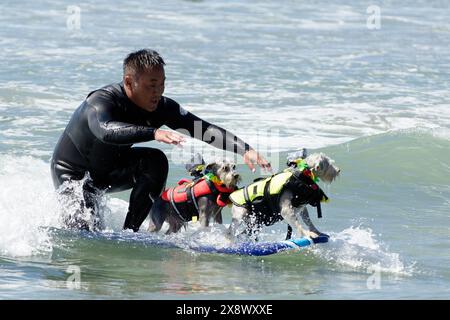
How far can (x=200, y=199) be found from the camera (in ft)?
30.1

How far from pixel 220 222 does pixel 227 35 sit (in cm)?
1621

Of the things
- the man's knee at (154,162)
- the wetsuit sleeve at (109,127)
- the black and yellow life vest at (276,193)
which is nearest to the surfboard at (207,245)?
the black and yellow life vest at (276,193)

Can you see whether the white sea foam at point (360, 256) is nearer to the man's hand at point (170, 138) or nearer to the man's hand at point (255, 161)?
the man's hand at point (255, 161)

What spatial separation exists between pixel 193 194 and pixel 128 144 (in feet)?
4.28

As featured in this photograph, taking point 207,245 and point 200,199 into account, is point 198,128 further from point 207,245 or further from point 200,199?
point 207,245

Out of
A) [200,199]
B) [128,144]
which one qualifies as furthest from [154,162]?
[200,199]

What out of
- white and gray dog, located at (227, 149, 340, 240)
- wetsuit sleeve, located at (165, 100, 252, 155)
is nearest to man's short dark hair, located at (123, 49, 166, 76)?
wetsuit sleeve, located at (165, 100, 252, 155)

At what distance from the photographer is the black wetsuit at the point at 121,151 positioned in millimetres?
8384

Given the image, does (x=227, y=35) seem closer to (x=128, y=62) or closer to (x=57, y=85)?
(x=57, y=85)

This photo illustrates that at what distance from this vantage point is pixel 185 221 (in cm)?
939

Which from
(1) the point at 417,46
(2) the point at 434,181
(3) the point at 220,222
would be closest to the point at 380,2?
(1) the point at 417,46

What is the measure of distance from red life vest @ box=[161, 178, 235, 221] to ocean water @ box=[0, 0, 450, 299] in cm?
23

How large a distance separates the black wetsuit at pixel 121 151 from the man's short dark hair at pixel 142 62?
296mm
